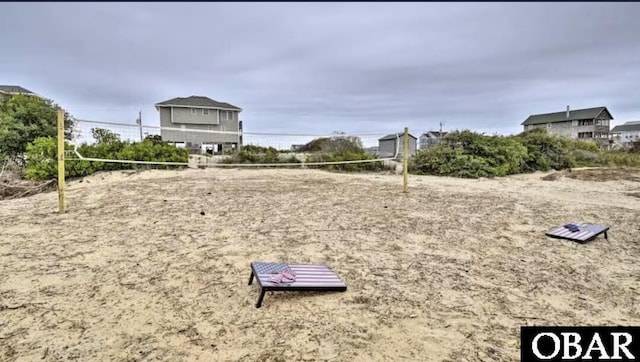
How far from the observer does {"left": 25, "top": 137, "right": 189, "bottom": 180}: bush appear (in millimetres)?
8852

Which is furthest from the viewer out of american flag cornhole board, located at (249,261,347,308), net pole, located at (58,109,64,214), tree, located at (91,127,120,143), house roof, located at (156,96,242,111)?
house roof, located at (156,96,242,111)

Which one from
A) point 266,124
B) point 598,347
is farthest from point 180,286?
point 266,124

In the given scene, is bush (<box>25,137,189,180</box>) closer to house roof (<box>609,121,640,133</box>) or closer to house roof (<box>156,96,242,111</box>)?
house roof (<box>156,96,242,111</box>)

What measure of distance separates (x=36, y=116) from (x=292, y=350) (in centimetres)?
1319

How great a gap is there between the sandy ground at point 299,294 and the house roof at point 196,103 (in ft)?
82.8

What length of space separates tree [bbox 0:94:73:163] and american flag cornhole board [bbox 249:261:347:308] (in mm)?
10177

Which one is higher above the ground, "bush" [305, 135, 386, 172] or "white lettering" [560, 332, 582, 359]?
"bush" [305, 135, 386, 172]

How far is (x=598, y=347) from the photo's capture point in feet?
7.36

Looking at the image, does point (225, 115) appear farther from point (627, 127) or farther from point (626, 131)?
point (627, 127)

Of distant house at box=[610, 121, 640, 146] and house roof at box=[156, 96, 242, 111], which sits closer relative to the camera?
house roof at box=[156, 96, 242, 111]

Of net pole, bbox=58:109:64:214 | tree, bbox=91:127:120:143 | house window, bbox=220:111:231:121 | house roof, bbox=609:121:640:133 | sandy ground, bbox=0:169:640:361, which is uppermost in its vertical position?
house roof, bbox=609:121:640:133

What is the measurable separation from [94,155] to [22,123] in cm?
323

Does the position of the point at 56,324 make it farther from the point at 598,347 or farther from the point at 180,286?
the point at 598,347

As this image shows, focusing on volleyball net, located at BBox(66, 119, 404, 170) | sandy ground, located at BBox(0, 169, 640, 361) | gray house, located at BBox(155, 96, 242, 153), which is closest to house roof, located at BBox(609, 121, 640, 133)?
gray house, located at BBox(155, 96, 242, 153)
